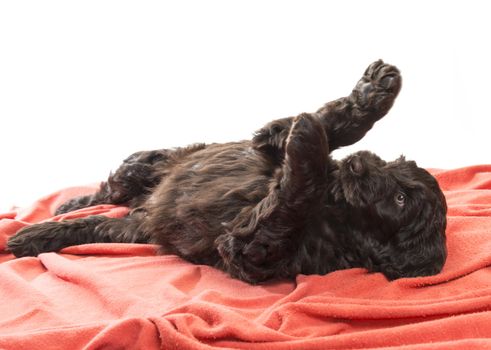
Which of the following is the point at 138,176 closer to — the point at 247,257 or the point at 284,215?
the point at 247,257

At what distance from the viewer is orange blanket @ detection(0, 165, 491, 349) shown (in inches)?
60.0

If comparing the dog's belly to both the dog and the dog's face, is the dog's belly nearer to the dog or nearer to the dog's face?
the dog

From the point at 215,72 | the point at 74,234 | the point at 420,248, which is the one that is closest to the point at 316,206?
the point at 420,248

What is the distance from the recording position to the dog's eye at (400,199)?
1992 millimetres

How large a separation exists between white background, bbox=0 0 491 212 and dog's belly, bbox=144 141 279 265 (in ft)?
5.17

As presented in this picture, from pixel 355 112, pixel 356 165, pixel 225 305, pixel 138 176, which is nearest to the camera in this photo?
pixel 225 305

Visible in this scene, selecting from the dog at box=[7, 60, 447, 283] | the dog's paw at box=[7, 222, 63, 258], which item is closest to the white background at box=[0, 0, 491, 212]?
the dog's paw at box=[7, 222, 63, 258]

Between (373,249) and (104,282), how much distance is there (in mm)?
1001

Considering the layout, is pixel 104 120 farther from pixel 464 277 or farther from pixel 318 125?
pixel 464 277

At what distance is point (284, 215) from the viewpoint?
6.25 feet

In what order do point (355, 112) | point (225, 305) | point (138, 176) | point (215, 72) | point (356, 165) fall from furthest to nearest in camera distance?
point (215, 72)
point (138, 176)
point (355, 112)
point (356, 165)
point (225, 305)

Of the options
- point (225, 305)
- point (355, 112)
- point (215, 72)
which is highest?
point (215, 72)

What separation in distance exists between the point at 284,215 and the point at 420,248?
0.53 metres

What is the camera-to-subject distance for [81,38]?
155 inches
